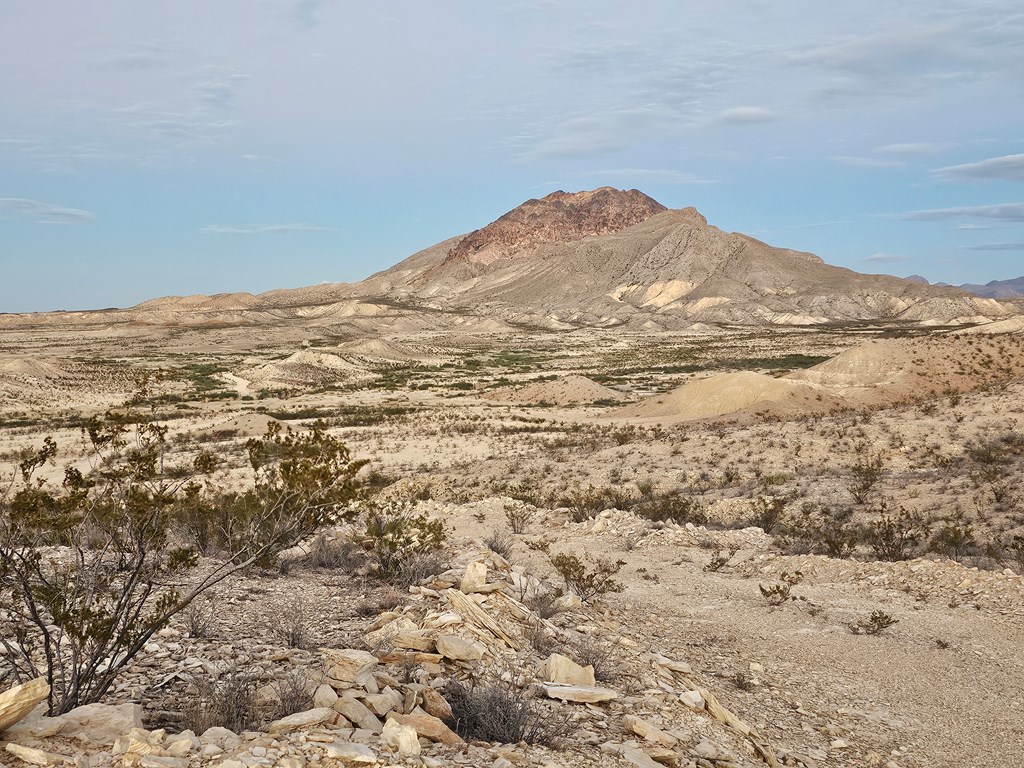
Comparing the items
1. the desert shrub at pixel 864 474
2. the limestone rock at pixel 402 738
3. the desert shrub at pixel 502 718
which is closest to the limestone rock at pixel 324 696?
the limestone rock at pixel 402 738

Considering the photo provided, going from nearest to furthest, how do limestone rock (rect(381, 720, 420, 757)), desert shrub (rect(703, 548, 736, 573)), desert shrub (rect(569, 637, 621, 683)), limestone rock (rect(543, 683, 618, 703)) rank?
limestone rock (rect(381, 720, 420, 757)) → limestone rock (rect(543, 683, 618, 703)) → desert shrub (rect(569, 637, 621, 683)) → desert shrub (rect(703, 548, 736, 573))

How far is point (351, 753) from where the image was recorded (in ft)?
13.1

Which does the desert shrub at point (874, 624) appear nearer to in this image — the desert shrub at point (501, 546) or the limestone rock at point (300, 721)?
the desert shrub at point (501, 546)

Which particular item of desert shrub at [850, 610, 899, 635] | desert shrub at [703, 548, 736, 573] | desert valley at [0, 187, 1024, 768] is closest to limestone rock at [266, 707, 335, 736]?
desert valley at [0, 187, 1024, 768]

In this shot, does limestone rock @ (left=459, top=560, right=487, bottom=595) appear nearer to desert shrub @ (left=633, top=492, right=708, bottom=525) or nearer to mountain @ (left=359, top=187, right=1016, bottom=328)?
desert shrub @ (left=633, top=492, right=708, bottom=525)

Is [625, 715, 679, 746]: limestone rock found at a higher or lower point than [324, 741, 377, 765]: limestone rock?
lower

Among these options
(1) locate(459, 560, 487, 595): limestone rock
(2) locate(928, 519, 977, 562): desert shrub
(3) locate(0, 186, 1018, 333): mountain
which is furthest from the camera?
(3) locate(0, 186, 1018, 333): mountain

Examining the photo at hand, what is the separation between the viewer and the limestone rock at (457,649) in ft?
19.9

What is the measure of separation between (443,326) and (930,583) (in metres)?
133

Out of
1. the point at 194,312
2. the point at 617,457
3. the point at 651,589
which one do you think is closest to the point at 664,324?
the point at 194,312

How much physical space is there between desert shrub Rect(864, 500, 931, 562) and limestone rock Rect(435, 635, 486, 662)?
310 inches

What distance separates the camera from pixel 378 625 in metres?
6.86

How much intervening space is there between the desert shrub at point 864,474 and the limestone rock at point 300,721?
13.0m

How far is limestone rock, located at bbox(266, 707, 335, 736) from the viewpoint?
430 centimetres
